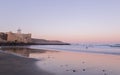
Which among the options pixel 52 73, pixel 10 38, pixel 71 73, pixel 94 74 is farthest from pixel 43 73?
pixel 10 38

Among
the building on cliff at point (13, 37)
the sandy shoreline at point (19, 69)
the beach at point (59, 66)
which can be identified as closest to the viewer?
the sandy shoreline at point (19, 69)

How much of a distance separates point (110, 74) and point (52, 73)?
3724mm

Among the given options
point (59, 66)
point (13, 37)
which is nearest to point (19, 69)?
point (59, 66)

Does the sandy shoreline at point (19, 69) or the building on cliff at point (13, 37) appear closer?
the sandy shoreline at point (19, 69)

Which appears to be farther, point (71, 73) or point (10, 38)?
point (10, 38)

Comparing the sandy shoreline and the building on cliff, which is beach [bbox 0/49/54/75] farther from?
the building on cliff

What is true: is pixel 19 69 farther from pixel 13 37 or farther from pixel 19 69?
pixel 13 37

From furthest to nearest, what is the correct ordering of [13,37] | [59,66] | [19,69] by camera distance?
[13,37], [59,66], [19,69]

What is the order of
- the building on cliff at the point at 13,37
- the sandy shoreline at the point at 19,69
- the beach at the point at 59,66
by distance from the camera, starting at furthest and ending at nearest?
the building on cliff at the point at 13,37
the beach at the point at 59,66
the sandy shoreline at the point at 19,69

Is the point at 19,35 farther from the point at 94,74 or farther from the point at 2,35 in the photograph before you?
the point at 94,74

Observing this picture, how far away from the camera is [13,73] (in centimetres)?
1434

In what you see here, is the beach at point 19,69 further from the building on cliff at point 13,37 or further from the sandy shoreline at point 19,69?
the building on cliff at point 13,37

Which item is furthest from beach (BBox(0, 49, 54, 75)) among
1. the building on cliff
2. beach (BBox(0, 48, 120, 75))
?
the building on cliff

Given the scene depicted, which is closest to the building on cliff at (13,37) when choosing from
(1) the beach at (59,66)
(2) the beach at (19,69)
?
(1) the beach at (59,66)
